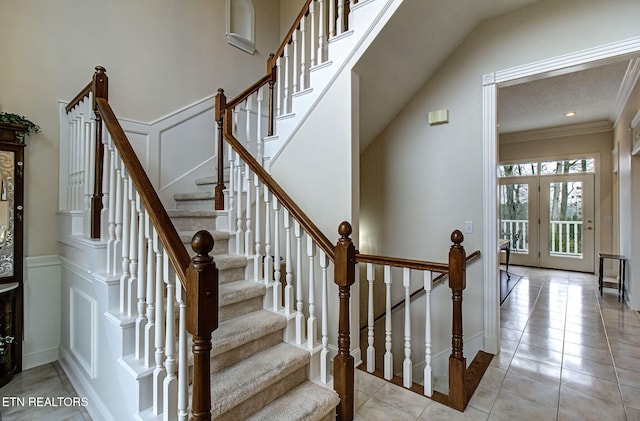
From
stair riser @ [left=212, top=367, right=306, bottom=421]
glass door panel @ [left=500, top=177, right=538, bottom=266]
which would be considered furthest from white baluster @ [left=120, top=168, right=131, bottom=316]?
glass door panel @ [left=500, top=177, right=538, bottom=266]

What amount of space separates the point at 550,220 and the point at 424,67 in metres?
5.42

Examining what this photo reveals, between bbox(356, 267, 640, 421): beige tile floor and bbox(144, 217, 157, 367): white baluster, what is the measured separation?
1195 mm

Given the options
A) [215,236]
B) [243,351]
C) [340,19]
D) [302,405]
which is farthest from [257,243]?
[340,19]

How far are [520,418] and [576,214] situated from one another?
5957mm

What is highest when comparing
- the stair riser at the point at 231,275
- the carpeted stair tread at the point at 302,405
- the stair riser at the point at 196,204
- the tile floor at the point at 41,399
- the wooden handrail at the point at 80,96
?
the wooden handrail at the point at 80,96

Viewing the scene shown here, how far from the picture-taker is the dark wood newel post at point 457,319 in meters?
1.77

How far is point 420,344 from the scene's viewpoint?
10.6 feet

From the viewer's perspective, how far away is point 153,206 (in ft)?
4.33

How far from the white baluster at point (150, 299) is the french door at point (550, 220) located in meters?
7.41

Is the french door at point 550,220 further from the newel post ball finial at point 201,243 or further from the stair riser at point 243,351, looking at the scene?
the newel post ball finial at point 201,243

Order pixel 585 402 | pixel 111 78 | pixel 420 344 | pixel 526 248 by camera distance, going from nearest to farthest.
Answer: pixel 585 402 → pixel 111 78 → pixel 420 344 → pixel 526 248

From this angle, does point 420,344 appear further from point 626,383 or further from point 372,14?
point 372,14

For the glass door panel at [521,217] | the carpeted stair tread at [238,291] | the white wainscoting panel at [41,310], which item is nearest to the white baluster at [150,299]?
the carpeted stair tread at [238,291]

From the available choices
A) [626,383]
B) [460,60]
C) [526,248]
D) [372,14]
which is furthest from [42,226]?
[526,248]
